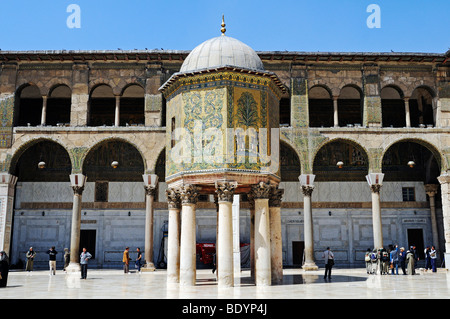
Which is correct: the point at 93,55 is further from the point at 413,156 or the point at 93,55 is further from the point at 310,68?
the point at 413,156

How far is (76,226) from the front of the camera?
19438mm

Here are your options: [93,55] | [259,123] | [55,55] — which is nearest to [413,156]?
[259,123]

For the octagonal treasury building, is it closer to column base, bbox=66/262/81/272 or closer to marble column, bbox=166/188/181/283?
marble column, bbox=166/188/181/283

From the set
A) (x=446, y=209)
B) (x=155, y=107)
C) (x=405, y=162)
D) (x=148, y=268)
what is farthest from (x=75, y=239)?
(x=405, y=162)

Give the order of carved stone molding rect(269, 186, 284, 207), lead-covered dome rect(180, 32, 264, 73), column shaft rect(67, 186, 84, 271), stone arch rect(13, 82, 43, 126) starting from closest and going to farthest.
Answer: lead-covered dome rect(180, 32, 264, 73) < carved stone molding rect(269, 186, 284, 207) < column shaft rect(67, 186, 84, 271) < stone arch rect(13, 82, 43, 126)

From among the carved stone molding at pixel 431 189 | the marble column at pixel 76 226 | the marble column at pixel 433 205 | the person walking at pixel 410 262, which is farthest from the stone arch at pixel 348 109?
the marble column at pixel 76 226

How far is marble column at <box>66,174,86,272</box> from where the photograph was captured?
1916cm

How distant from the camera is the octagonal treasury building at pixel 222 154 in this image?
12008mm

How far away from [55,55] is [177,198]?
1129cm

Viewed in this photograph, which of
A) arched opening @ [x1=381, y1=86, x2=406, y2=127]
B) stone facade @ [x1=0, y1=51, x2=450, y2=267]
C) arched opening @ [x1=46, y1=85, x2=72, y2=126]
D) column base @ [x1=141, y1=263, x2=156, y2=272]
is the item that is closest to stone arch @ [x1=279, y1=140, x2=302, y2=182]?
stone facade @ [x1=0, y1=51, x2=450, y2=267]

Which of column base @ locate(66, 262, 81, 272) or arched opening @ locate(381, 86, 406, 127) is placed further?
arched opening @ locate(381, 86, 406, 127)

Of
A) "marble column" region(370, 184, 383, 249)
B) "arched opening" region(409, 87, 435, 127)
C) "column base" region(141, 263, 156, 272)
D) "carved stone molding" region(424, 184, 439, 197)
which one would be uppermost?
"arched opening" region(409, 87, 435, 127)

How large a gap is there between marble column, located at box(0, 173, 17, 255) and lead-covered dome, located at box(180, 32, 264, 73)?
442 inches

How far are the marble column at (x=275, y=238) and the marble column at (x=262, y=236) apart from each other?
894 millimetres
